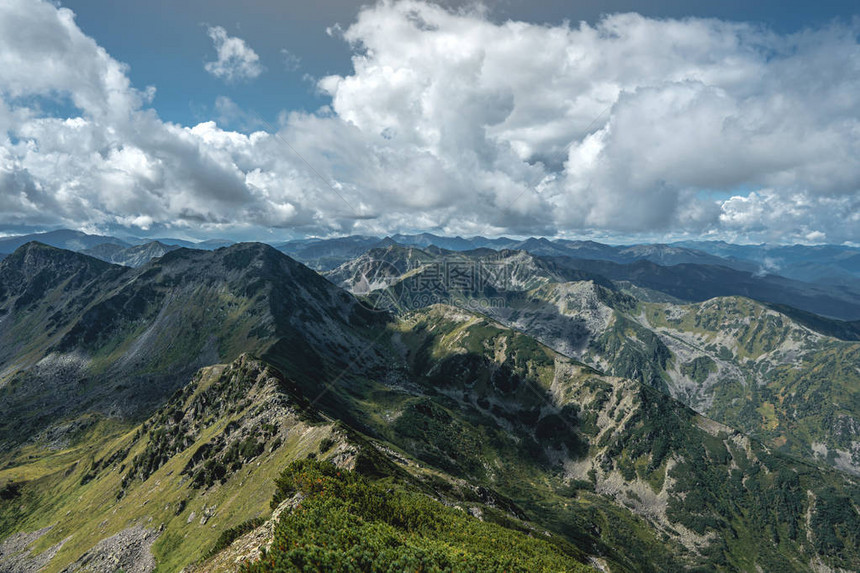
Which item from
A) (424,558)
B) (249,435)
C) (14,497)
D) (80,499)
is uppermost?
(424,558)

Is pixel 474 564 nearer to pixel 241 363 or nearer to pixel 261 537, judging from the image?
pixel 261 537

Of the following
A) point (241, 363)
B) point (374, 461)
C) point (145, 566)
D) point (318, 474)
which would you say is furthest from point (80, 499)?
point (318, 474)

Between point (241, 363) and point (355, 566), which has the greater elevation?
point (355, 566)

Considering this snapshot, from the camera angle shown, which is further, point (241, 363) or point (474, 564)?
point (241, 363)

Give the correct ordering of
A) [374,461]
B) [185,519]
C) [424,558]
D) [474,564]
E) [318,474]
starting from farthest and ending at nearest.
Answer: [185,519] → [374,461] → [318,474] → [474,564] → [424,558]

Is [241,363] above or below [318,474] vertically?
below

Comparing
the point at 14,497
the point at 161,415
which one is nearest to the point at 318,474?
the point at 161,415

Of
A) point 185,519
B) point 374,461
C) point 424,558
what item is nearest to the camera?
point 424,558

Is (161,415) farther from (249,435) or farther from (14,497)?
(249,435)

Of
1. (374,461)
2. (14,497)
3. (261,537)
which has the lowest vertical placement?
(14,497)
